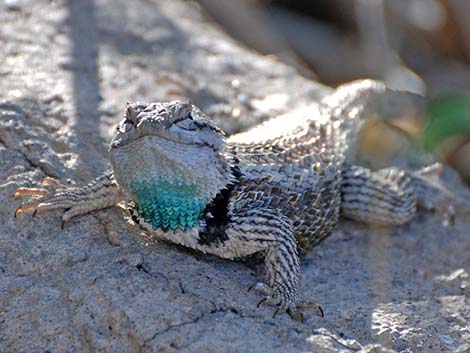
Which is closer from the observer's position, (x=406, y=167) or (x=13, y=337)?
(x=13, y=337)

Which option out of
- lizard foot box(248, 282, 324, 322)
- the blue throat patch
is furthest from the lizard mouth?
lizard foot box(248, 282, 324, 322)

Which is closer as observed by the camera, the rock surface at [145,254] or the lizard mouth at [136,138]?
the rock surface at [145,254]

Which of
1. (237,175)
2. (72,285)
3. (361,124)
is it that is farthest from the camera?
(361,124)

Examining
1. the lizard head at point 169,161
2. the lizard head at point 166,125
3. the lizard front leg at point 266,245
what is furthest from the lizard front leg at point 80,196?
the lizard front leg at point 266,245

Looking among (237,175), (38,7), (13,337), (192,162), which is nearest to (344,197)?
(237,175)

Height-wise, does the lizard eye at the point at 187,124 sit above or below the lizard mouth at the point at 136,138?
above

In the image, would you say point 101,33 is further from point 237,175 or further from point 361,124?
point 237,175

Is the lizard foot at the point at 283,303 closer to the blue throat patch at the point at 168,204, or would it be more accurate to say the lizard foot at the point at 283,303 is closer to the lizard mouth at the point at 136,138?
the blue throat patch at the point at 168,204
